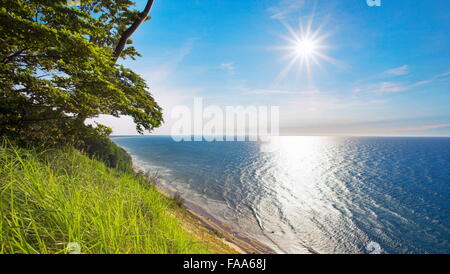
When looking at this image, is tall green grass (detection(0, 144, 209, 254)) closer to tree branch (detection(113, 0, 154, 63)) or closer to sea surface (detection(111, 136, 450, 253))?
sea surface (detection(111, 136, 450, 253))

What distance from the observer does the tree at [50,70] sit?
13.1ft

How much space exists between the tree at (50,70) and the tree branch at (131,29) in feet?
7.16

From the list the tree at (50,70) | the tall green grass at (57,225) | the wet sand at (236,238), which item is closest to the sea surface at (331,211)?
the wet sand at (236,238)

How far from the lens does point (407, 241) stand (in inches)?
648

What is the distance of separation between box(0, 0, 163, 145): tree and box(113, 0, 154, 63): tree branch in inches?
85.9

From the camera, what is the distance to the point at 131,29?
27.9 ft

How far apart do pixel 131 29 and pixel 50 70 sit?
4.58 m

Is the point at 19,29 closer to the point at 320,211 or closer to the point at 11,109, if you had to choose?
the point at 11,109

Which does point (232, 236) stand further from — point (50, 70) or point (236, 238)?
point (50, 70)

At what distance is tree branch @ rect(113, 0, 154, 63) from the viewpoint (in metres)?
8.43

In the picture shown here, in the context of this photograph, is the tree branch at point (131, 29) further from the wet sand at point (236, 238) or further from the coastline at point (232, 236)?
the wet sand at point (236, 238)
